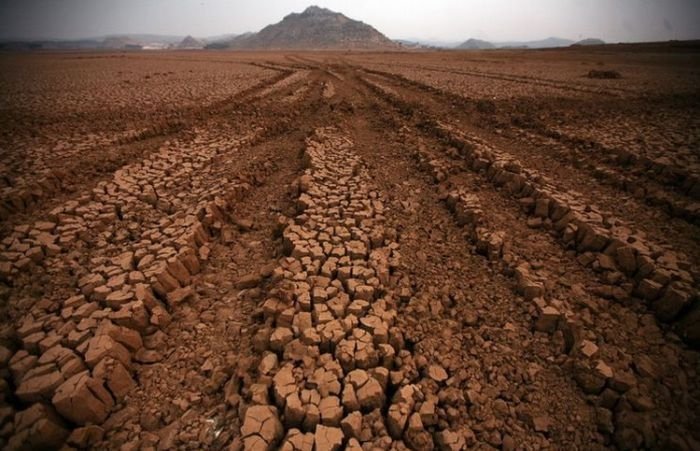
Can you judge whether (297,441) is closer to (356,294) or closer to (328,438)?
(328,438)

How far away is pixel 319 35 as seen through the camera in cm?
10569

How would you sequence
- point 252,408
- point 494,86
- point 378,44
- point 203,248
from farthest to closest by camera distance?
1. point 378,44
2. point 494,86
3. point 203,248
4. point 252,408

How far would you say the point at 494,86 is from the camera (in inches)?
435

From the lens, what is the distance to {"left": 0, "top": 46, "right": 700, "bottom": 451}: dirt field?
1.97m

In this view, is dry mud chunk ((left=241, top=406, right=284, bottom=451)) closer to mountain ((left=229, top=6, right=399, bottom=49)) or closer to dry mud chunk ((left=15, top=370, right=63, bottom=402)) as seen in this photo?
dry mud chunk ((left=15, top=370, right=63, bottom=402))

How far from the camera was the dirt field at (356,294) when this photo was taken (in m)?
1.97

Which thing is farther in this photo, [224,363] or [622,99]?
[622,99]

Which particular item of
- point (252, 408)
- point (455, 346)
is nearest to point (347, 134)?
point (455, 346)

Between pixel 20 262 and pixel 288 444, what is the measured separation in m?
3.61

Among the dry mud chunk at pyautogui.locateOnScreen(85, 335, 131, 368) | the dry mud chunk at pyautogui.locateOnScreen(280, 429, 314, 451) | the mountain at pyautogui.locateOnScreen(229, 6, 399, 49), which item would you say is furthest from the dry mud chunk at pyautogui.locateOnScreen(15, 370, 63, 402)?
the mountain at pyautogui.locateOnScreen(229, 6, 399, 49)

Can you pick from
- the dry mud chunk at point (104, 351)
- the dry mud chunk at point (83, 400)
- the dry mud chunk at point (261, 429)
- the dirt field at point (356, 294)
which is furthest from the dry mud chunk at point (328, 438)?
the dry mud chunk at point (104, 351)

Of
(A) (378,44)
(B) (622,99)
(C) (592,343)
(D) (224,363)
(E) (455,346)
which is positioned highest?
(A) (378,44)

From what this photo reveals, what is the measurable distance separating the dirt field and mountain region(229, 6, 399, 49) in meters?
98.3

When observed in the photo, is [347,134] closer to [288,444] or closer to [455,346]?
[455,346]
